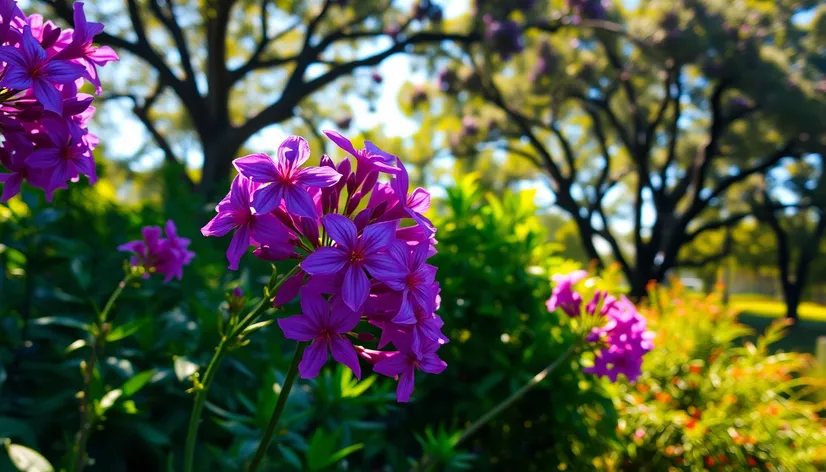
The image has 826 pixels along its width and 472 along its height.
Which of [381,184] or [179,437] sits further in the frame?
[179,437]

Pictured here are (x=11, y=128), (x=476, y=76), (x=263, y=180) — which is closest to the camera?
(x=263, y=180)

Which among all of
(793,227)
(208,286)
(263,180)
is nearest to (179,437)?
(208,286)

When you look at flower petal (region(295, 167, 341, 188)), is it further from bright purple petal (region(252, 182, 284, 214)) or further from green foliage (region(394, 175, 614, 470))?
green foliage (region(394, 175, 614, 470))

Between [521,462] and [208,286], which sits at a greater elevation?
[208,286]

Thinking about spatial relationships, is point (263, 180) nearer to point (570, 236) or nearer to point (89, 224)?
point (89, 224)

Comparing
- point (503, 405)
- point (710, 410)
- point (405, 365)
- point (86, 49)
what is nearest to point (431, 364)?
point (405, 365)

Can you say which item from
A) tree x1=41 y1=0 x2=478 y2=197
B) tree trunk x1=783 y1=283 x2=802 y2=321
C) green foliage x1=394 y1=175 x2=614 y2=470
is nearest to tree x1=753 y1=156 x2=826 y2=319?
tree trunk x1=783 y1=283 x2=802 y2=321

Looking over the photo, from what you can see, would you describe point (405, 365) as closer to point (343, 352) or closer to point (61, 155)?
point (343, 352)

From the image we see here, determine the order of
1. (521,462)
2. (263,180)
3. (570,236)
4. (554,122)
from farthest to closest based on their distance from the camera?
(570,236) < (554,122) < (521,462) < (263,180)
